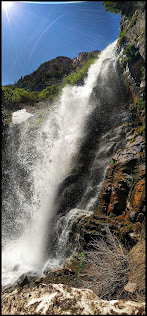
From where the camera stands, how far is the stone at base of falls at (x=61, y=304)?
5.37 feet

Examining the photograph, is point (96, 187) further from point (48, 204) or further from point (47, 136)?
point (47, 136)

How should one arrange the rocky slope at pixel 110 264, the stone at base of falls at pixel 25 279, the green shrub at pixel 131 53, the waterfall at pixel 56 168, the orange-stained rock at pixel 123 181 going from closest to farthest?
the rocky slope at pixel 110 264, the stone at base of falls at pixel 25 279, the orange-stained rock at pixel 123 181, the waterfall at pixel 56 168, the green shrub at pixel 131 53

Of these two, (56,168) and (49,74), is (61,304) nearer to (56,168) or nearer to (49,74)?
(56,168)

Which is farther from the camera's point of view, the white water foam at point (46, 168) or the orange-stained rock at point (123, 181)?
the white water foam at point (46, 168)

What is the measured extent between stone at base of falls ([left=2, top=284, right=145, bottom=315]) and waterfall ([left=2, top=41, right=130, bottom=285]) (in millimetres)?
2531

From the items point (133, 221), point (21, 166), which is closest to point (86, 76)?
point (21, 166)

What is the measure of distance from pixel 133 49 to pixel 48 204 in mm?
9817

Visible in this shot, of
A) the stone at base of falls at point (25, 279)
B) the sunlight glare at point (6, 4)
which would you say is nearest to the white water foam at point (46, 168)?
the stone at base of falls at point (25, 279)

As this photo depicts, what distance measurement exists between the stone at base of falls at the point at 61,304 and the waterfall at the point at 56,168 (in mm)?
2531

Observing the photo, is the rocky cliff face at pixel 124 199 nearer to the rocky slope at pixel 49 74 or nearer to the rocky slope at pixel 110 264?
the rocky slope at pixel 110 264

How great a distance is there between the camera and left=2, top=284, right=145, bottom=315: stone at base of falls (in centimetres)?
164

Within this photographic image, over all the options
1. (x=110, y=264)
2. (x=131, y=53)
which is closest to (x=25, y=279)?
(x=110, y=264)

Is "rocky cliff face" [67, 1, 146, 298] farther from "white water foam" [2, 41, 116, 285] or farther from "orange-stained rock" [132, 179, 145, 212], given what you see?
"white water foam" [2, 41, 116, 285]

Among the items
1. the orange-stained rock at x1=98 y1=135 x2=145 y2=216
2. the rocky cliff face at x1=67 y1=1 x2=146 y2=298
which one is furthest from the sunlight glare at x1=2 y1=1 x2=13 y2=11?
the orange-stained rock at x1=98 y1=135 x2=145 y2=216
